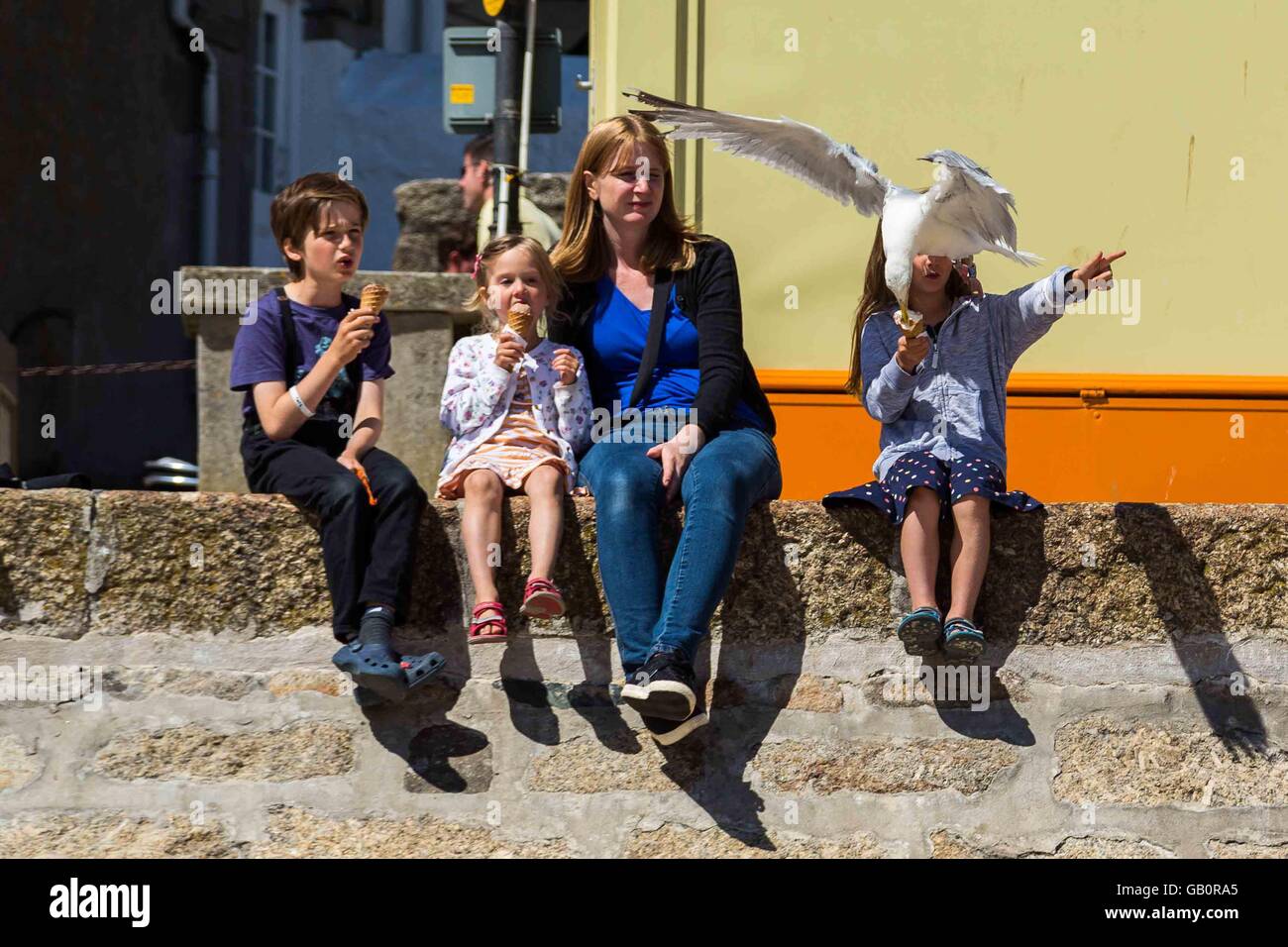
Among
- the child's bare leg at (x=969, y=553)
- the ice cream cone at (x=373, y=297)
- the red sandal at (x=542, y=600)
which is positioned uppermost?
the ice cream cone at (x=373, y=297)

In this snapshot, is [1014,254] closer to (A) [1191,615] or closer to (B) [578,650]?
(A) [1191,615]

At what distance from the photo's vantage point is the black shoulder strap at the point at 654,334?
12.4ft

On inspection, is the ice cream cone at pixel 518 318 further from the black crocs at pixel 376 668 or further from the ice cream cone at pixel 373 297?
the black crocs at pixel 376 668

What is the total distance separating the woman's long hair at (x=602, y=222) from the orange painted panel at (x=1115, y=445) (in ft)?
4.21

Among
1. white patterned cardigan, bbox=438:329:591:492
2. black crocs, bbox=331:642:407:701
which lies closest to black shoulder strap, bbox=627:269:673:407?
white patterned cardigan, bbox=438:329:591:492

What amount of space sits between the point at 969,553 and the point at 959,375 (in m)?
0.47

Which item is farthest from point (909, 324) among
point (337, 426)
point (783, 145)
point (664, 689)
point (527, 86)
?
point (527, 86)

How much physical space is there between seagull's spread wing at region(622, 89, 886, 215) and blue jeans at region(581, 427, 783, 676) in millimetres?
727

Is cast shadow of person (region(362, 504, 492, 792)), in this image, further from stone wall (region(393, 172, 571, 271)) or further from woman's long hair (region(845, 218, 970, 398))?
stone wall (region(393, 172, 571, 271))

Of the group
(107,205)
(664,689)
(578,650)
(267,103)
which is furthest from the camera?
(267,103)

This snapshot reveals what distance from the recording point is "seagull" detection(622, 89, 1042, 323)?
11.5 feet

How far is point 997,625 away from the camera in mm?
3562

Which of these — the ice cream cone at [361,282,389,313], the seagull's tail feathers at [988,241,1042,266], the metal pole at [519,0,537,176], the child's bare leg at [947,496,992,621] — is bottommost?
the child's bare leg at [947,496,992,621]

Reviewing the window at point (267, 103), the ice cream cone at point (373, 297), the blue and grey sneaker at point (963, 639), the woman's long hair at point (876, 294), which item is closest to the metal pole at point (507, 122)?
the ice cream cone at point (373, 297)
